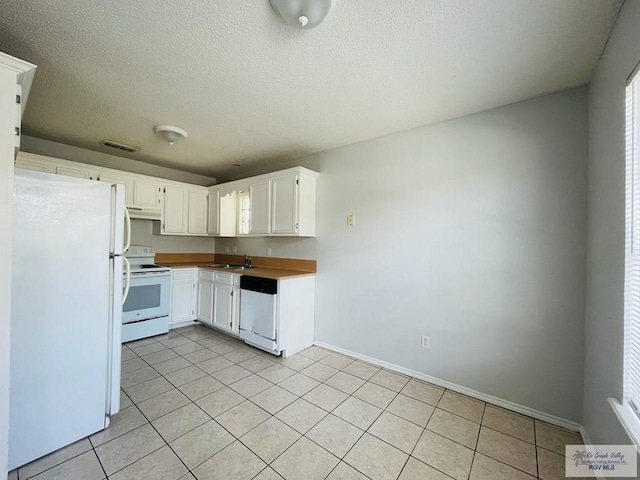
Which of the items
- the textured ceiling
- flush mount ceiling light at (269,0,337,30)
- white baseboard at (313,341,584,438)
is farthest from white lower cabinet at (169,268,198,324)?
flush mount ceiling light at (269,0,337,30)

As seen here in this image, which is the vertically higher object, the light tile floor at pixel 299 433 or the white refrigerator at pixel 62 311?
the white refrigerator at pixel 62 311

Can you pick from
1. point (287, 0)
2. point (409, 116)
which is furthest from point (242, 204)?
point (287, 0)

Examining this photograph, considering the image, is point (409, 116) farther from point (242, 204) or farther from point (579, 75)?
point (242, 204)

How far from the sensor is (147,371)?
2533mm

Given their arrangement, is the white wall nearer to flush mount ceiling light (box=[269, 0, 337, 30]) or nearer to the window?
flush mount ceiling light (box=[269, 0, 337, 30])

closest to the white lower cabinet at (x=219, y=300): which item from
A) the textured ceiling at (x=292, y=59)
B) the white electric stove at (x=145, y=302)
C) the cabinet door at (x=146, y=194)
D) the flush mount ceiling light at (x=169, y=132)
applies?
the white electric stove at (x=145, y=302)

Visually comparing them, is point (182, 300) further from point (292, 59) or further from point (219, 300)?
point (292, 59)

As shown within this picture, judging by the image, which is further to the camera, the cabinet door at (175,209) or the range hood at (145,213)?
the cabinet door at (175,209)

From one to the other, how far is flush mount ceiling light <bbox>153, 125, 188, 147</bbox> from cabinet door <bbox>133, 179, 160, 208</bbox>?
1145 mm

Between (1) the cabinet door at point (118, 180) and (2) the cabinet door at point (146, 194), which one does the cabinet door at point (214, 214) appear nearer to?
(2) the cabinet door at point (146, 194)

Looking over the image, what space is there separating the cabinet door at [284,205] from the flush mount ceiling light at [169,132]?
1136mm

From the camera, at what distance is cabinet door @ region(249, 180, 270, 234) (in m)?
3.46

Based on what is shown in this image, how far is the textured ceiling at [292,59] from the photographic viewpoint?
1300mm

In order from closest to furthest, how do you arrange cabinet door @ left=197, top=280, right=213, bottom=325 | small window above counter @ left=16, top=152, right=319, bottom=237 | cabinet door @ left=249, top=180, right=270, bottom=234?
small window above counter @ left=16, top=152, right=319, bottom=237
cabinet door @ left=249, top=180, right=270, bottom=234
cabinet door @ left=197, top=280, right=213, bottom=325
